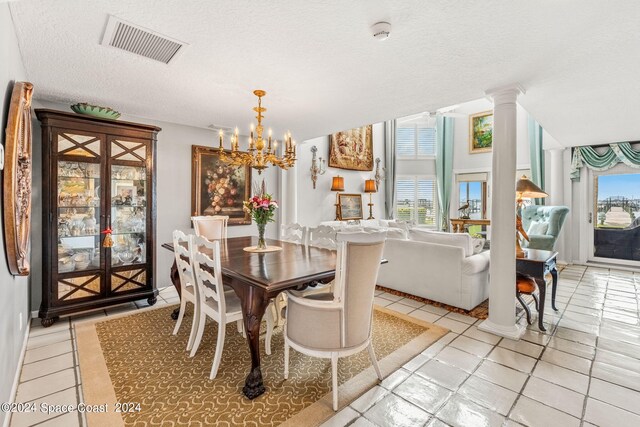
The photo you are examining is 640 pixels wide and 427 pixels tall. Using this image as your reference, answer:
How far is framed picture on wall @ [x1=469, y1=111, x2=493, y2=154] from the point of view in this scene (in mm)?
7481

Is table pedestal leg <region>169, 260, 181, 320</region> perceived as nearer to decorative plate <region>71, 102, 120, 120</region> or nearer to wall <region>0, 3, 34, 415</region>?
wall <region>0, 3, 34, 415</region>

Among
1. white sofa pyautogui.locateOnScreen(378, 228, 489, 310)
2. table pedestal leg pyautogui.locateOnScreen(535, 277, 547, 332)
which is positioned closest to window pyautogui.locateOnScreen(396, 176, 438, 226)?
white sofa pyautogui.locateOnScreen(378, 228, 489, 310)

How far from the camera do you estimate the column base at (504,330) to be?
280cm

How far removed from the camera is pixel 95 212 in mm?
3275

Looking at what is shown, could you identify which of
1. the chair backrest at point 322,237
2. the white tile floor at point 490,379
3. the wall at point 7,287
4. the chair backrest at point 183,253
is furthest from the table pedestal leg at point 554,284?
the wall at point 7,287

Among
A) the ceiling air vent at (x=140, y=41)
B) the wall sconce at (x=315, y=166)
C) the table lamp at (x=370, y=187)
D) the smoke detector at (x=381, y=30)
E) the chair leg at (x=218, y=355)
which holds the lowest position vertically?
the chair leg at (x=218, y=355)

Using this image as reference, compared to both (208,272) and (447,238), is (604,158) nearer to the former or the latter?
(447,238)

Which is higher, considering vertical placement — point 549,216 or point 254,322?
point 549,216

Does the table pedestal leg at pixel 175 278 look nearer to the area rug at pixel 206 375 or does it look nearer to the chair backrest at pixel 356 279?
the area rug at pixel 206 375

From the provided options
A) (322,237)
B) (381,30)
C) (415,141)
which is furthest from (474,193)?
(381,30)

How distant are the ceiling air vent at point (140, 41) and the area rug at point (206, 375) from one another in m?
2.41

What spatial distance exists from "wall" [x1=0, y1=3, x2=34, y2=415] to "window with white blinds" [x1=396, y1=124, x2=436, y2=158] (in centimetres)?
794

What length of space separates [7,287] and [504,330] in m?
3.96

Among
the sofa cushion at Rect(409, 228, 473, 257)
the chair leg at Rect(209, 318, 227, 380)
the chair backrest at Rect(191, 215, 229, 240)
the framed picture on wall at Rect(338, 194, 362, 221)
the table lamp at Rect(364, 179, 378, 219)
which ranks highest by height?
the table lamp at Rect(364, 179, 378, 219)
